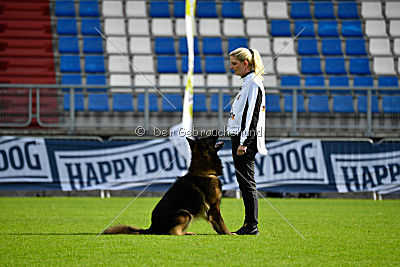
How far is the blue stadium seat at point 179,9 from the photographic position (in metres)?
21.1

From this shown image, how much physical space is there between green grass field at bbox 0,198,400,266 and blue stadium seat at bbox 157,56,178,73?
9.39 m

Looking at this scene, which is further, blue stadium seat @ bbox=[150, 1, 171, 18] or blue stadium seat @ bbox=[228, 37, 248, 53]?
blue stadium seat @ bbox=[150, 1, 171, 18]

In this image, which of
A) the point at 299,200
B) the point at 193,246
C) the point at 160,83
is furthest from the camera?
the point at 160,83

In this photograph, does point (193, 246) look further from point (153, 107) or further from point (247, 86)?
point (153, 107)

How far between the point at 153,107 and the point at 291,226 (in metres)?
7.46

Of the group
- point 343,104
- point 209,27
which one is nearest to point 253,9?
point 209,27

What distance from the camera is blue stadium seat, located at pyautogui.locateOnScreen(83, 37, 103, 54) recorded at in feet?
65.0

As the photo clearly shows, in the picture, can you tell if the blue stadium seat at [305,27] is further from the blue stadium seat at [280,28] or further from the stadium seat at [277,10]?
the stadium seat at [277,10]

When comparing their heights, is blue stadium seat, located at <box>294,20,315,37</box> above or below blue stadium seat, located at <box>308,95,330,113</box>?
above

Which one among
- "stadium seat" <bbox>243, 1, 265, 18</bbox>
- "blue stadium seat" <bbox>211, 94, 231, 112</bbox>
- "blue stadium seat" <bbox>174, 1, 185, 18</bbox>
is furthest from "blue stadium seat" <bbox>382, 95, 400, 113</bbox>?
"blue stadium seat" <bbox>174, 1, 185, 18</bbox>

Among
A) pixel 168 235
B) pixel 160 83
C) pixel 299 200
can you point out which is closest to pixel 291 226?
pixel 168 235

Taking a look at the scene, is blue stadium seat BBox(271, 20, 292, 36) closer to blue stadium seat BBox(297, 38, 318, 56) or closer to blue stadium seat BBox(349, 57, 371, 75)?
blue stadium seat BBox(297, 38, 318, 56)

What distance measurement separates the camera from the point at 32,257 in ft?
17.4

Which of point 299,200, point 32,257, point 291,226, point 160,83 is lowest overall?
point 299,200
